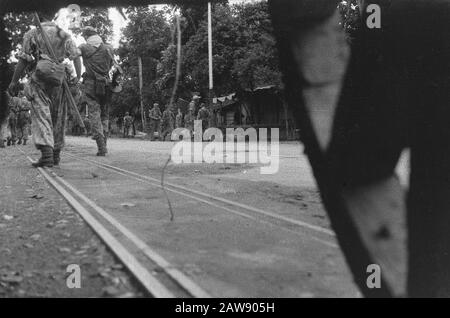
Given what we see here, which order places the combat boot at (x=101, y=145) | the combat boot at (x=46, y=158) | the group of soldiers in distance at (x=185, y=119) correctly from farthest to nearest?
1. the group of soldiers in distance at (x=185, y=119)
2. the combat boot at (x=101, y=145)
3. the combat boot at (x=46, y=158)

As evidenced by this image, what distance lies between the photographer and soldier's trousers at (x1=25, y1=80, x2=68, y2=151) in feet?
22.8

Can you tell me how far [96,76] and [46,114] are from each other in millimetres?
2624

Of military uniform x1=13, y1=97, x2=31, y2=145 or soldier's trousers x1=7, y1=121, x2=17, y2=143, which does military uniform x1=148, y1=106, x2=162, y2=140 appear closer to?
military uniform x1=13, y1=97, x2=31, y2=145

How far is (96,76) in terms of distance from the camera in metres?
9.52

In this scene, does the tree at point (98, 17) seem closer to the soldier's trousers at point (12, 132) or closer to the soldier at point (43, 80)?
the soldier at point (43, 80)

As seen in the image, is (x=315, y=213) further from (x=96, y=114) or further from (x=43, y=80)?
(x=96, y=114)

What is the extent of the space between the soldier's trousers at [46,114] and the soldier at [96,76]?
1.89 metres

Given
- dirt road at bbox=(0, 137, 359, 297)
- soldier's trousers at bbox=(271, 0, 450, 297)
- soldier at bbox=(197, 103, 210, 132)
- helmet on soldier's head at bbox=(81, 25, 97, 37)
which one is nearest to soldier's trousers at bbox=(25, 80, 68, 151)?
dirt road at bbox=(0, 137, 359, 297)

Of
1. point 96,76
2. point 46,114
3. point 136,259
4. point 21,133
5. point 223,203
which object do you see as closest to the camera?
point 136,259

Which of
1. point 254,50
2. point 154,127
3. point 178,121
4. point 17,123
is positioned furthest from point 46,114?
point 178,121

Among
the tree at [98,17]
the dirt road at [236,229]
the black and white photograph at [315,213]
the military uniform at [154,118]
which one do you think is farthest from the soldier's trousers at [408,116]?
the military uniform at [154,118]

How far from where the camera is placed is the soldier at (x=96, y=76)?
9.51 metres
